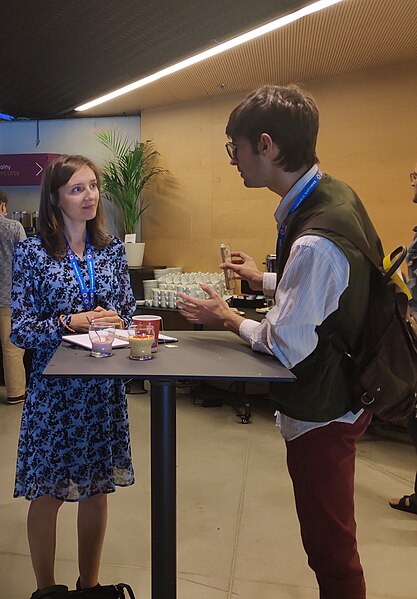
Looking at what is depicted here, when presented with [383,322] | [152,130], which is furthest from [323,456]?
[152,130]

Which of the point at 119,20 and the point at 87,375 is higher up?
the point at 119,20

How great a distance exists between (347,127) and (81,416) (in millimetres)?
3662

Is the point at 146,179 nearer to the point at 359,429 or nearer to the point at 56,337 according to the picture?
the point at 56,337

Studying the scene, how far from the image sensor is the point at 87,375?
1.13 metres

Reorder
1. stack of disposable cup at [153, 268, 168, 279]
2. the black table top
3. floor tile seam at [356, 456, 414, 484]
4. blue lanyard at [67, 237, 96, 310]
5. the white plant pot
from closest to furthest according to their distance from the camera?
the black table top < blue lanyard at [67, 237, 96, 310] < floor tile seam at [356, 456, 414, 484] < stack of disposable cup at [153, 268, 168, 279] < the white plant pot

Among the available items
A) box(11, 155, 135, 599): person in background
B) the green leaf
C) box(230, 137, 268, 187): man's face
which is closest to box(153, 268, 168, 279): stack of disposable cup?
the green leaf

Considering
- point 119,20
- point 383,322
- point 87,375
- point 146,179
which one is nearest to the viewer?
point 87,375

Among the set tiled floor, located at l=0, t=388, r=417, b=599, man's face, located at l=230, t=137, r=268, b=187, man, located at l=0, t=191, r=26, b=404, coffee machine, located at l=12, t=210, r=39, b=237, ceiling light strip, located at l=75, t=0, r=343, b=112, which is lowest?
tiled floor, located at l=0, t=388, r=417, b=599

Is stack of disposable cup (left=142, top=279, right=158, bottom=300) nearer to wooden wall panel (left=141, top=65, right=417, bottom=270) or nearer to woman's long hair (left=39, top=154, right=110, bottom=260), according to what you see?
wooden wall panel (left=141, top=65, right=417, bottom=270)

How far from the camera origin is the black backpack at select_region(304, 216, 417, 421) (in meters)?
1.31

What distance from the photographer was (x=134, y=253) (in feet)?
17.7

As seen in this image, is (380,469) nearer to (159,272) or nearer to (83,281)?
(83,281)

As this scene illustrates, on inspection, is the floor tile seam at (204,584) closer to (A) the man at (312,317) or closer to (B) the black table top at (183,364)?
(A) the man at (312,317)

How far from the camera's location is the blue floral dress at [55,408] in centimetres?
178
